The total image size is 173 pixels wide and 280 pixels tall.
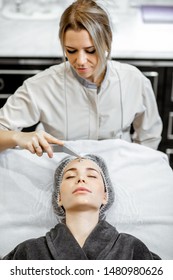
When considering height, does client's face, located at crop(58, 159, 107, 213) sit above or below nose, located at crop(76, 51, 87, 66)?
below

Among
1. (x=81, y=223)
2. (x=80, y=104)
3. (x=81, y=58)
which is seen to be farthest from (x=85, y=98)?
(x=81, y=223)

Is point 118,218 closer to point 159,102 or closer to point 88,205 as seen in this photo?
point 88,205

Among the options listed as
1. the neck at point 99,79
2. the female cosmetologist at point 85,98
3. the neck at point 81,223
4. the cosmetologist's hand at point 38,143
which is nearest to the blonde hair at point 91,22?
the female cosmetologist at point 85,98

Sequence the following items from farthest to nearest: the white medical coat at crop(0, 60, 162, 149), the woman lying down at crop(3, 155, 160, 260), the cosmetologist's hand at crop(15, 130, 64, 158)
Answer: the white medical coat at crop(0, 60, 162, 149)
the cosmetologist's hand at crop(15, 130, 64, 158)
the woman lying down at crop(3, 155, 160, 260)

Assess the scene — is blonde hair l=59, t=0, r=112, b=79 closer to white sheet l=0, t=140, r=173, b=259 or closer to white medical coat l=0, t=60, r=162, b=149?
white medical coat l=0, t=60, r=162, b=149

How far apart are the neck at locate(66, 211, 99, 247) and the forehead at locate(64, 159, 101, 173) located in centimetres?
14

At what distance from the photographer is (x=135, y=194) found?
1268 millimetres

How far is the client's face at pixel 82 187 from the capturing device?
112 centimetres

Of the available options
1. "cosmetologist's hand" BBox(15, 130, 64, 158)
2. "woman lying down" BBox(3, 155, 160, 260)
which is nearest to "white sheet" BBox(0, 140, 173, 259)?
"woman lying down" BBox(3, 155, 160, 260)

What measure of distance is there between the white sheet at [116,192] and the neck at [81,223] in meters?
0.09

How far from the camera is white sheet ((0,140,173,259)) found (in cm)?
119

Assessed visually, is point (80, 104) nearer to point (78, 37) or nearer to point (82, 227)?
point (78, 37)

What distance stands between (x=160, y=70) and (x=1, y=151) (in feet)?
2.50

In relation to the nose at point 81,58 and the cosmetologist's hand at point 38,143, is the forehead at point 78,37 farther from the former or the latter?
the cosmetologist's hand at point 38,143
